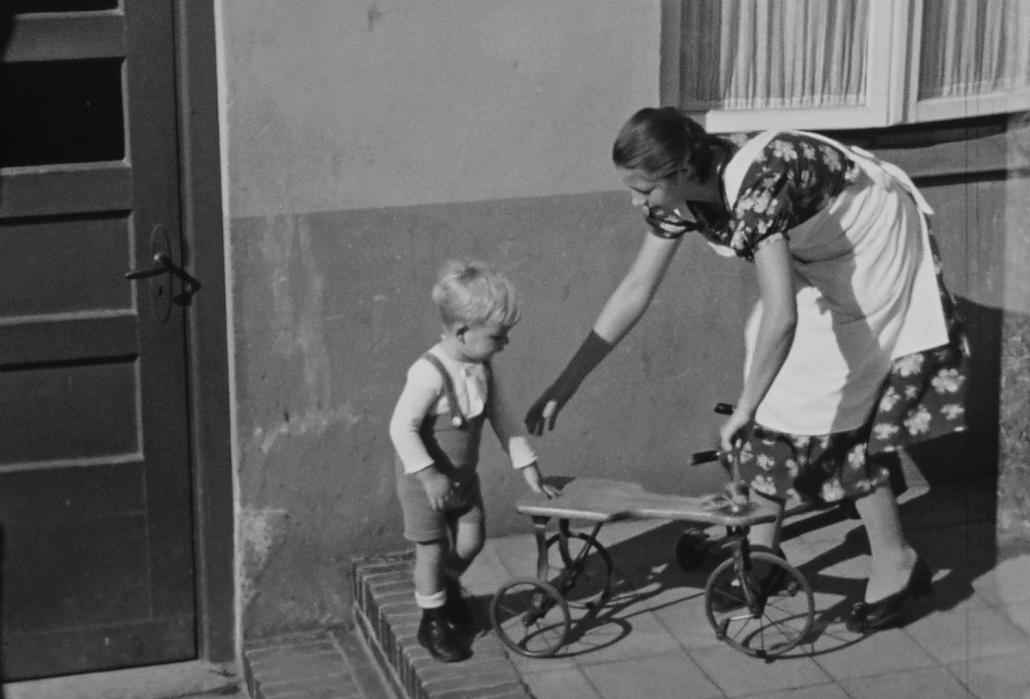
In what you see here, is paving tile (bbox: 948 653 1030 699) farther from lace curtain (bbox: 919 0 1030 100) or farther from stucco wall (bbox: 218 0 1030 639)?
lace curtain (bbox: 919 0 1030 100)

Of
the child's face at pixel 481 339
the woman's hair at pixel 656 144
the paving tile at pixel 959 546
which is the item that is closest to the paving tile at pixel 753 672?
the paving tile at pixel 959 546

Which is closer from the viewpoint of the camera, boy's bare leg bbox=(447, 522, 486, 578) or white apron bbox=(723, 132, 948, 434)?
white apron bbox=(723, 132, 948, 434)

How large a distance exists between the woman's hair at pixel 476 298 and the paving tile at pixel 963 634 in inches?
61.2

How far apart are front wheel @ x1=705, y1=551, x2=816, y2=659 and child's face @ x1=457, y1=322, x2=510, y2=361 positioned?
910 millimetres

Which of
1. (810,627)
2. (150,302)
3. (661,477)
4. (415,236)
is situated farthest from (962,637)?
(150,302)

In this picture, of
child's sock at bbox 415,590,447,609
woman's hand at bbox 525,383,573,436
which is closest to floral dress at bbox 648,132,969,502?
woman's hand at bbox 525,383,573,436

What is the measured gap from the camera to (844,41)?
231 inches

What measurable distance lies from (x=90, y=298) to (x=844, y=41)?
2702mm

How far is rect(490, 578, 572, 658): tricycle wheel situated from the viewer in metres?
4.81

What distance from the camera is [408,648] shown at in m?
4.97

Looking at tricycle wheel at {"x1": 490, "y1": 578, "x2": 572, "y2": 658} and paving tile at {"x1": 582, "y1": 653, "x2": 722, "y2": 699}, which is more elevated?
tricycle wheel at {"x1": 490, "y1": 578, "x2": 572, "y2": 658}

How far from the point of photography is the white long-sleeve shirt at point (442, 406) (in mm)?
4664

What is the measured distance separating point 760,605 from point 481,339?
112 centimetres

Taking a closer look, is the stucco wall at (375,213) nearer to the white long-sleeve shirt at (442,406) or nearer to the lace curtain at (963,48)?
the white long-sleeve shirt at (442,406)
